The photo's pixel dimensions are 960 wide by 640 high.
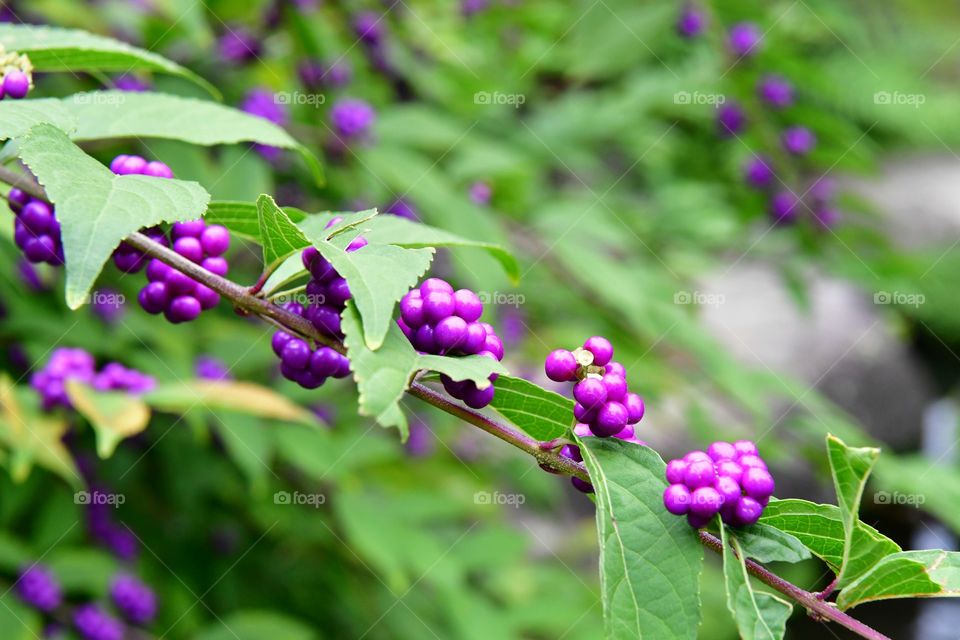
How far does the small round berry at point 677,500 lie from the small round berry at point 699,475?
0.04 feet

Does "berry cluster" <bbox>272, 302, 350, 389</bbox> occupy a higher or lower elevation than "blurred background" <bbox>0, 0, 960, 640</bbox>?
higher

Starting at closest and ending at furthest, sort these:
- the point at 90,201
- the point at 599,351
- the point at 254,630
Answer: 1. the point at 90,201
2. the point at 599,351
3. the point at 254,630

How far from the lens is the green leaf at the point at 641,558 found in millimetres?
896

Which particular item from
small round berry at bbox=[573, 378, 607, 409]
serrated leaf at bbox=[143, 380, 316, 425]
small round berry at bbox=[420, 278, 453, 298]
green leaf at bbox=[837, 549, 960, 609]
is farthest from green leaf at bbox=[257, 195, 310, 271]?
serrated leaf at bbox=[143, 380, 316, 425]

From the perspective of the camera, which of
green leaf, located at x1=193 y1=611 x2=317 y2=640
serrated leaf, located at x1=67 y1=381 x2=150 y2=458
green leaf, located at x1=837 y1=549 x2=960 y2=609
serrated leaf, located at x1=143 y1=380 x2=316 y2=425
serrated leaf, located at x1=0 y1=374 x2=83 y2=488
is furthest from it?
green leaf, located at x1=193 y1=611 x2=317 y2=640

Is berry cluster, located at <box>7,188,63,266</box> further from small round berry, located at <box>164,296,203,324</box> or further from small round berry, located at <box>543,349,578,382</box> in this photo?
small round berry, located at <box>543,349,578,382</box>

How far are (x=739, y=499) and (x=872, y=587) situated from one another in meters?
0.17

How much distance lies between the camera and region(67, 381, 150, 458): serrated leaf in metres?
1.86

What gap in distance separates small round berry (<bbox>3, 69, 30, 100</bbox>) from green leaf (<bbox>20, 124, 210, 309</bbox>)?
288mm

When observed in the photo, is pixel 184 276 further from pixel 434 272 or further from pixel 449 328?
pixel 434 272

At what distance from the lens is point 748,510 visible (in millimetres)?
974

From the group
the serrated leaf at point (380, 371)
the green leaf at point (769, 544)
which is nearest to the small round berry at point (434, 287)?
the serrated leaf at point (380, 371)

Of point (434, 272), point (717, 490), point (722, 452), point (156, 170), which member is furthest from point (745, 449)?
point (434, 272)

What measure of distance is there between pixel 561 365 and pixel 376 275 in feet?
0.89
